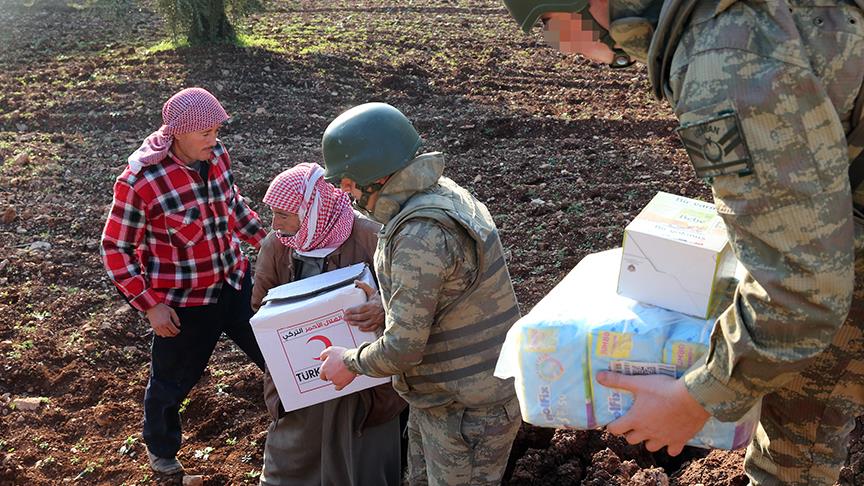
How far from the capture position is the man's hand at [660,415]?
2105 mm

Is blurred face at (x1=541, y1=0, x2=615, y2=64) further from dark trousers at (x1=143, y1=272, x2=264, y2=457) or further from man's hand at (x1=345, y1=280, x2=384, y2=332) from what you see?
dark trousers at (x1=143, y1=272, x2=264, y2=457)

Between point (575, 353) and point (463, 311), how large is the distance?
75 cm

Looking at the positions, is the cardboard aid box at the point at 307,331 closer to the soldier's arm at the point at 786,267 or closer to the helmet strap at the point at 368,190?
the helmet strap at the point at 368,190

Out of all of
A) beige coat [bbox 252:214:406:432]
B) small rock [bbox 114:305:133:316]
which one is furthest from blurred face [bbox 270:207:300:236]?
small rock [bbox 114:305:133:316]

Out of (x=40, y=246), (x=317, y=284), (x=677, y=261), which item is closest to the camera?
(x=677, y=261)

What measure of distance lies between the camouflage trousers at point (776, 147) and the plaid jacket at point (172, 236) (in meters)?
2.74

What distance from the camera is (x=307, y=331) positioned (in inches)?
138

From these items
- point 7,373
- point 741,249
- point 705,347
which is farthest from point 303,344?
point 7,373

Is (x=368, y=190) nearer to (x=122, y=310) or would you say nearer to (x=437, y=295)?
(x=437, y=295)

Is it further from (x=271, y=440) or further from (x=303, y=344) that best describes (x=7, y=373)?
(x=303, y=344)

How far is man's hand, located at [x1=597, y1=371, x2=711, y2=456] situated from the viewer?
211 cm

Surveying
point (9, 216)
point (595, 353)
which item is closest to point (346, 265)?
point (595, 353)

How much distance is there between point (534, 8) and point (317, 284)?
1.75 meters

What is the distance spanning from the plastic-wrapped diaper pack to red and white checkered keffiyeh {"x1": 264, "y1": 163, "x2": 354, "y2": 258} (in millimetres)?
1349
